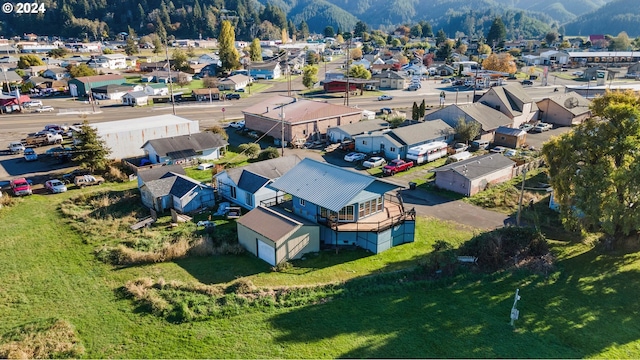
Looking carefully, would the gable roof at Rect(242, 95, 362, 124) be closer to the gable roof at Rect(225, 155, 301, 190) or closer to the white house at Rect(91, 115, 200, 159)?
the white house at Rect(91, 115, 200, 159)

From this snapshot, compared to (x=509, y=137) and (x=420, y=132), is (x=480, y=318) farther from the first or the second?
(x=509, y=137)

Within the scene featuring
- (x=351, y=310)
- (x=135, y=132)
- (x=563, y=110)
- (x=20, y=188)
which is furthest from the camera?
(x=563, y=110)

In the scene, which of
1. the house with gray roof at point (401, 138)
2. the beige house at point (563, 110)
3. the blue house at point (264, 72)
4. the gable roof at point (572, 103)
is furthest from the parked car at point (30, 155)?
the blue house at point (264, 72)

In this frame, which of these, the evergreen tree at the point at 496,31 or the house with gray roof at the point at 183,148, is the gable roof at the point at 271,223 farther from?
the evergreen tree at the point at 496,31

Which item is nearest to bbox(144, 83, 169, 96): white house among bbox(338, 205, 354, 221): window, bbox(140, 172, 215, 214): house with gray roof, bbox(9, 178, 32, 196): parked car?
bbox(9, 178, 32, 196): parked car

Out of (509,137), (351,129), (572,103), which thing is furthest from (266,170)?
(572,103)

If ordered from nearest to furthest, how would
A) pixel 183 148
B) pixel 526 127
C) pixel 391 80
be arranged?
pixel 183 148 < pixel 526 127 < pixel 391 80
